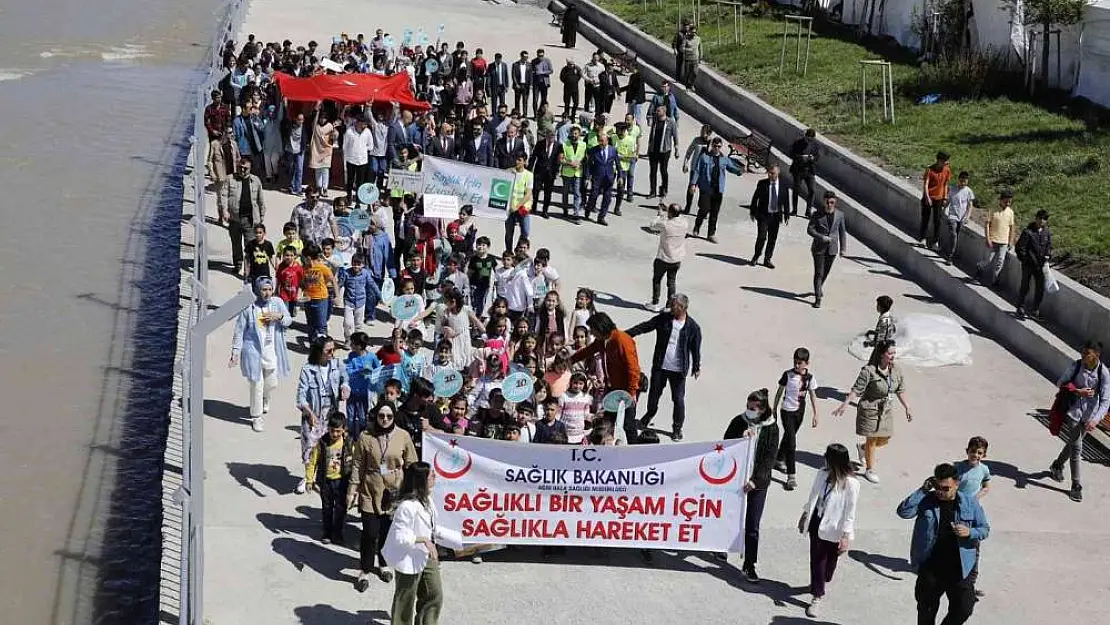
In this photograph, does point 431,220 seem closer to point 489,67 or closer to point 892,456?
point 892,456

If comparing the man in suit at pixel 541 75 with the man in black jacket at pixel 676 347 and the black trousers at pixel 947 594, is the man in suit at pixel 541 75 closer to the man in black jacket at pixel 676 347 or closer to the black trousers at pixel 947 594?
the man in black jacket at pixel 676 347

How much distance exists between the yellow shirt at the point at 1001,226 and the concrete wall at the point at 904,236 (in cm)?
44

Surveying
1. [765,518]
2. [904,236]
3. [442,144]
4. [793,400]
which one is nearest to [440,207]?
[442,144]

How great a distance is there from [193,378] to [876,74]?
22.1 metres

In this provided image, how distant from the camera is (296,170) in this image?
2236 cm

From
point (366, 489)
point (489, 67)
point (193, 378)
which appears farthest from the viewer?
point (489, 67)

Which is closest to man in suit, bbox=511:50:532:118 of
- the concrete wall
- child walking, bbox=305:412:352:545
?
the concrete wall

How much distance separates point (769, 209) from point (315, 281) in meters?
7.13

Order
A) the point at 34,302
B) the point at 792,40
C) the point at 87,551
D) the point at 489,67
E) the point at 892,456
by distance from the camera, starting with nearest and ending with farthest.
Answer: the point at 87,551
the point at 892,456
the point at 34,302
the point at 489,67
the point at 792,40

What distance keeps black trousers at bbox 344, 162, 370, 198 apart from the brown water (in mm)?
2658

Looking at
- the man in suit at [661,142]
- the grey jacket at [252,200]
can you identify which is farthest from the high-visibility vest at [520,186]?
the man in suit at [661,142]

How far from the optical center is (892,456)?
1486 cm

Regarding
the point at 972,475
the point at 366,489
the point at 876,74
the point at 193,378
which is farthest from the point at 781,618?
the point at 876,74

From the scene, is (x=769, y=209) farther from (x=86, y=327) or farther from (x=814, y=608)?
(x=814, y=608)
